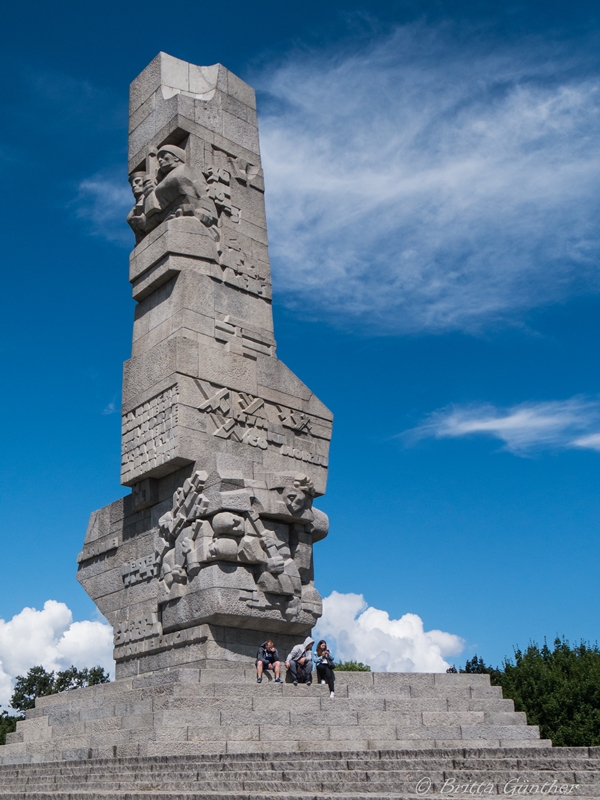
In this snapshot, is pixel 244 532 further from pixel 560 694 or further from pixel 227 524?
pixel 560 694

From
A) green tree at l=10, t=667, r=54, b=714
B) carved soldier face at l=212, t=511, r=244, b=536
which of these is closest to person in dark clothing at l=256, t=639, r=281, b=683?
carved soldier face at l=212, t=511, r=244, b=536

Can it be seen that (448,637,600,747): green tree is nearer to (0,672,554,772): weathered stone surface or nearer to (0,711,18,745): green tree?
(0,672,554,772): weathered stone surface

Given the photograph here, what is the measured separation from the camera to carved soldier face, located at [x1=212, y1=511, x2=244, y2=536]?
45.9ft

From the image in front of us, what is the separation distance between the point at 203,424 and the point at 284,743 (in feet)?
20.0

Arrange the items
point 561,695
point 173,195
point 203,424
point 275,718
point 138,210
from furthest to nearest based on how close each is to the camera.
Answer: point 561,695, point 138,210, point 173,195, point 203,424, point 275,718

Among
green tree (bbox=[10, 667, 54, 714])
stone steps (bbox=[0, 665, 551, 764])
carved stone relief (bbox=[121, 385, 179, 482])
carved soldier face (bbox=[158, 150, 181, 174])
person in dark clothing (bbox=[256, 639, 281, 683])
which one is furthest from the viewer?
green tree (bbox=[10, 667, 54, 714])

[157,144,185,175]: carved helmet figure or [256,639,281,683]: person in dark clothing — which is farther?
[157,144,185,175]: carved helmet figure

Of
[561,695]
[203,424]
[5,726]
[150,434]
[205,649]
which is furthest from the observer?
[5,726]

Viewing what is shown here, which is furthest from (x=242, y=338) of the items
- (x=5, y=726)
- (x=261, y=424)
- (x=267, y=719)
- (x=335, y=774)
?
(x=5, y=726)

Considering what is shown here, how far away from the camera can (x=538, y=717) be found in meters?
21.0

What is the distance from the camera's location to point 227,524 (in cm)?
1397

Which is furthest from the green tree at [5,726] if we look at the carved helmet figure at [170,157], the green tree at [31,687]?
the carved helmet figure at [170,157]

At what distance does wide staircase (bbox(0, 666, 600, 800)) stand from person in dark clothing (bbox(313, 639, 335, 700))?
0.21m

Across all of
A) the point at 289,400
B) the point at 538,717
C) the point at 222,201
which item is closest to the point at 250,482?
the point at 289,400
